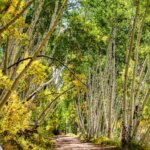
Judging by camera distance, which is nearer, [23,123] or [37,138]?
[23,123]

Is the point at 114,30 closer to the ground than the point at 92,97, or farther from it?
farther from it

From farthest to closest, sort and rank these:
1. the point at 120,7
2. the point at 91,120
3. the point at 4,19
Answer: the point at 91,120, the point at 120,7, the point at 4,19

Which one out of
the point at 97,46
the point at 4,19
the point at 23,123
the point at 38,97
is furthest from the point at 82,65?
the point at 4,19

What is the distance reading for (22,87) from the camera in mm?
19844

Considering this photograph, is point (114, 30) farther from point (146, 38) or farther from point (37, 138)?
point (37, 138)

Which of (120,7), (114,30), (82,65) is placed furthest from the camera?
(82,65)

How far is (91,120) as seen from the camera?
88.3ft

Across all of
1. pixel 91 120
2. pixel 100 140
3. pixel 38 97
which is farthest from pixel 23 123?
pixel 91 120

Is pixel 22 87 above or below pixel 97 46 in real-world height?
below

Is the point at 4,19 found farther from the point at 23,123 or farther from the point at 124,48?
the point at 124,48

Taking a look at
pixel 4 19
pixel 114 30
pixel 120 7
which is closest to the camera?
pixel 4 19

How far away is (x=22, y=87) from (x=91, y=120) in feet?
27.7

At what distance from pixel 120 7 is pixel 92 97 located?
9.94m

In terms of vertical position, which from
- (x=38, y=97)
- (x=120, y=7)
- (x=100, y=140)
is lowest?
(x=100, y=140)
